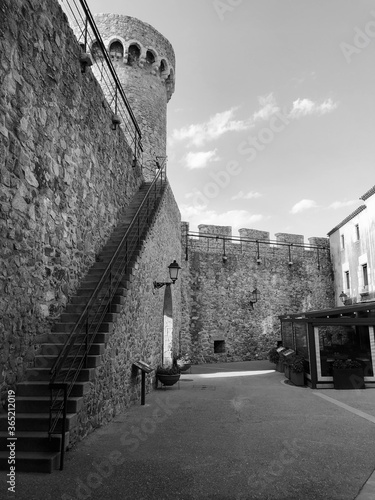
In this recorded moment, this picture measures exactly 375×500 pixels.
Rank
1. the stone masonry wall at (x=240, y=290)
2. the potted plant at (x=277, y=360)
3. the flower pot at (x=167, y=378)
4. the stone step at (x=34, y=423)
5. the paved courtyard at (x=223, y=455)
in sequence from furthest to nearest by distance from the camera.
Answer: the stone masonry wall at (x=240, y=290), the potted plant at (x=277, y=360), the flower pot at (x=167, y=378), the stone step at (x=34, y=423), the paved courtyard at (x=223, y=455)

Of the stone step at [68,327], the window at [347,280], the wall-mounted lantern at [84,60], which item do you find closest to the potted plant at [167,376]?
the stone step at [68,327]

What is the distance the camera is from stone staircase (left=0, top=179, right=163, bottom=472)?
375 cm

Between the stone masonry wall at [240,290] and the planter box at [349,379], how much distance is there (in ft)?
25.7

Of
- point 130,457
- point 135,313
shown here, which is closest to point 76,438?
point 130,457

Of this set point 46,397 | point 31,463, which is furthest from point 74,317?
point 31,463

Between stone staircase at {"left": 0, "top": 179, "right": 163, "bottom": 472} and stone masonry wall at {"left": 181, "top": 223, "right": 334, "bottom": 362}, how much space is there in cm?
1050

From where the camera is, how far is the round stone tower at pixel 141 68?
15.7 m

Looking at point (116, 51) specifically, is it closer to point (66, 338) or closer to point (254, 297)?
point (254, 297)

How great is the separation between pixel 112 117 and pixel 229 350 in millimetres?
12099

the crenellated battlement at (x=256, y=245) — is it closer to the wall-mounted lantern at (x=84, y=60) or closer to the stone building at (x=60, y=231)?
the stone building at (x=60, y=231)

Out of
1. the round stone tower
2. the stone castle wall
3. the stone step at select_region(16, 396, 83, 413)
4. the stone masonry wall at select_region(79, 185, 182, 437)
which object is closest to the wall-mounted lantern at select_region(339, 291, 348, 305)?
the stone masonry wall at select_region(79, 185, 182, 437)

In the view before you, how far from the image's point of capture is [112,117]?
8719 millimetres

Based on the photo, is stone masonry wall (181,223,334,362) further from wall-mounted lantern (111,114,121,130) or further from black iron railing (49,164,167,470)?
wall-mounted lantern (111,114,121,130)

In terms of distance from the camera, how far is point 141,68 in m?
16.1
